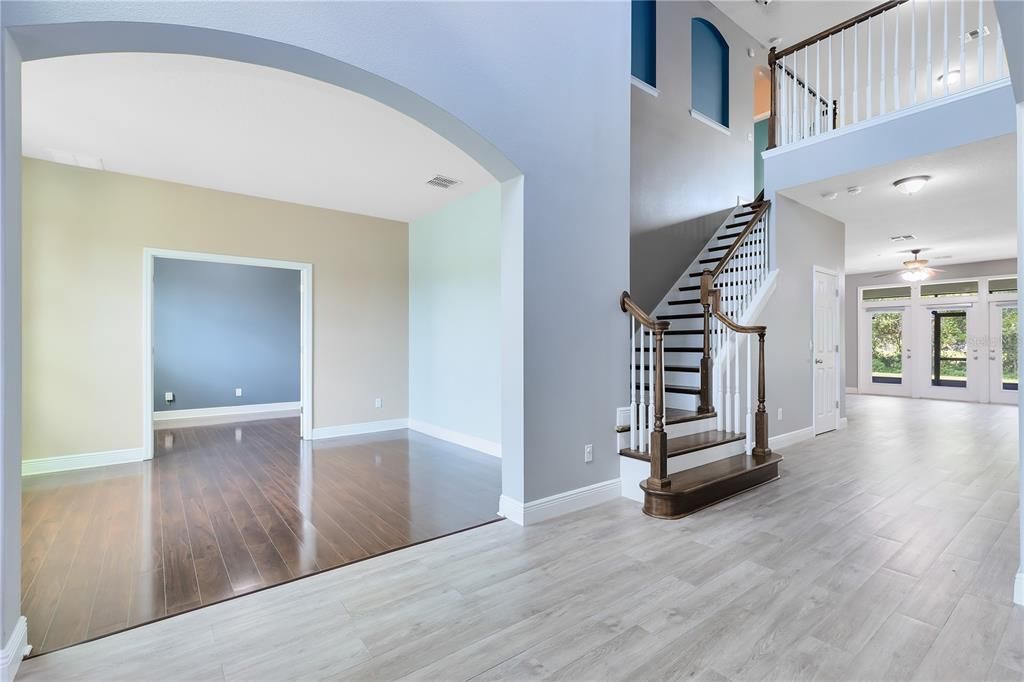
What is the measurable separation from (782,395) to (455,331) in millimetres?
3732

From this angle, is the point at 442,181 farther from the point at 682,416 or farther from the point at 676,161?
the point at 682,416

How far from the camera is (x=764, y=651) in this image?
5.66 feet

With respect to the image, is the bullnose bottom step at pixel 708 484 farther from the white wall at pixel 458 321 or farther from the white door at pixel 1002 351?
the white door at pixel 1002 351

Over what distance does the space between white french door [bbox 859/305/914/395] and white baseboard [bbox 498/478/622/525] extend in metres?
9.81

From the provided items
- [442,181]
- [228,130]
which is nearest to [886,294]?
[442,181]

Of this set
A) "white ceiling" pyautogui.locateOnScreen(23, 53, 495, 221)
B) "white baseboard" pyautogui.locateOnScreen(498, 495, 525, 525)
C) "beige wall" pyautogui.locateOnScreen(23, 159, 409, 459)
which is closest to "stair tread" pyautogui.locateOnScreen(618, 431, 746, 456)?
"white baseboard" pyautogui.locateOnScreen(498, 495, 525, 525)

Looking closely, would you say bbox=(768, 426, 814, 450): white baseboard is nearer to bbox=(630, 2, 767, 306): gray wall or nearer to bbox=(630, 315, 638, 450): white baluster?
bbox=(630, 2, 767, 306): gray wall

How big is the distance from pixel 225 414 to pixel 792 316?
819cm

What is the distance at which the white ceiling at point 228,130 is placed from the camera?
294 cm

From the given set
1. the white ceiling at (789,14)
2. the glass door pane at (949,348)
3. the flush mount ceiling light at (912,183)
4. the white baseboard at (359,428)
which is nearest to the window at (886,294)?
the glass door pane at (949,348)

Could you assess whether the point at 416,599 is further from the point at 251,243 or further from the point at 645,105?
the point at 645,105

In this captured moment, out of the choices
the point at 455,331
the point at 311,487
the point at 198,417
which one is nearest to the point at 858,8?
the point at 455,331

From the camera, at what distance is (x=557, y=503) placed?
3066 mm

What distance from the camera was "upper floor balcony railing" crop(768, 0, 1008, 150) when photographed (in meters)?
4.15
